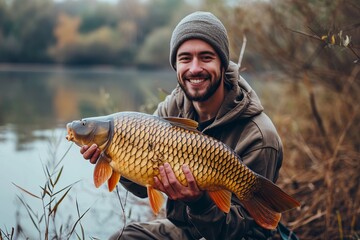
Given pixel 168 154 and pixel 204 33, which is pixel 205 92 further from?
pixel 168 154

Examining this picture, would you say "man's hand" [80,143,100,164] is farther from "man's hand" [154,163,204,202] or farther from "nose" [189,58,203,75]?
"nose" [189,58,203,75]

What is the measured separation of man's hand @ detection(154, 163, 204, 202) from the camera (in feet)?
5.76

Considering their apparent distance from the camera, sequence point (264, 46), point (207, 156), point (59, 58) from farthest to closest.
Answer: point (59, 58) → point (264, 46) → point (207, 156)

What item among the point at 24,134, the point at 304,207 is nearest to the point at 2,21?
the point at 24,134

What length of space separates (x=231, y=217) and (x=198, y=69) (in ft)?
1.87

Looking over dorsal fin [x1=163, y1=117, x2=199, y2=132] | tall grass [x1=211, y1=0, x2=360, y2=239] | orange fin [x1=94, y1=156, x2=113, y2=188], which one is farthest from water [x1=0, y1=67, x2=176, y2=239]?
tall grass [x1=211, y1=0, x2=360, y2=239]

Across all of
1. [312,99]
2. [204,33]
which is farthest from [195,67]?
[312,99]

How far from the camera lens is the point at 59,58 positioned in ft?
106

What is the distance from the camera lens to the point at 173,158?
1.77 metres

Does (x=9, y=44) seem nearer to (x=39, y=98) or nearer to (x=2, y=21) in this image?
(x=2, y=21)

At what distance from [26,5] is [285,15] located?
1229 inches

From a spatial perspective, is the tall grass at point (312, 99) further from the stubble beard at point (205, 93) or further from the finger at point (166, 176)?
the finger at point (166, 176)

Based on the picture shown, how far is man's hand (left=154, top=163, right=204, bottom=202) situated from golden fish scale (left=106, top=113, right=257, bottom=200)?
0.05ft

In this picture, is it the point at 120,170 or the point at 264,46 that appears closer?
the point at 120,170
